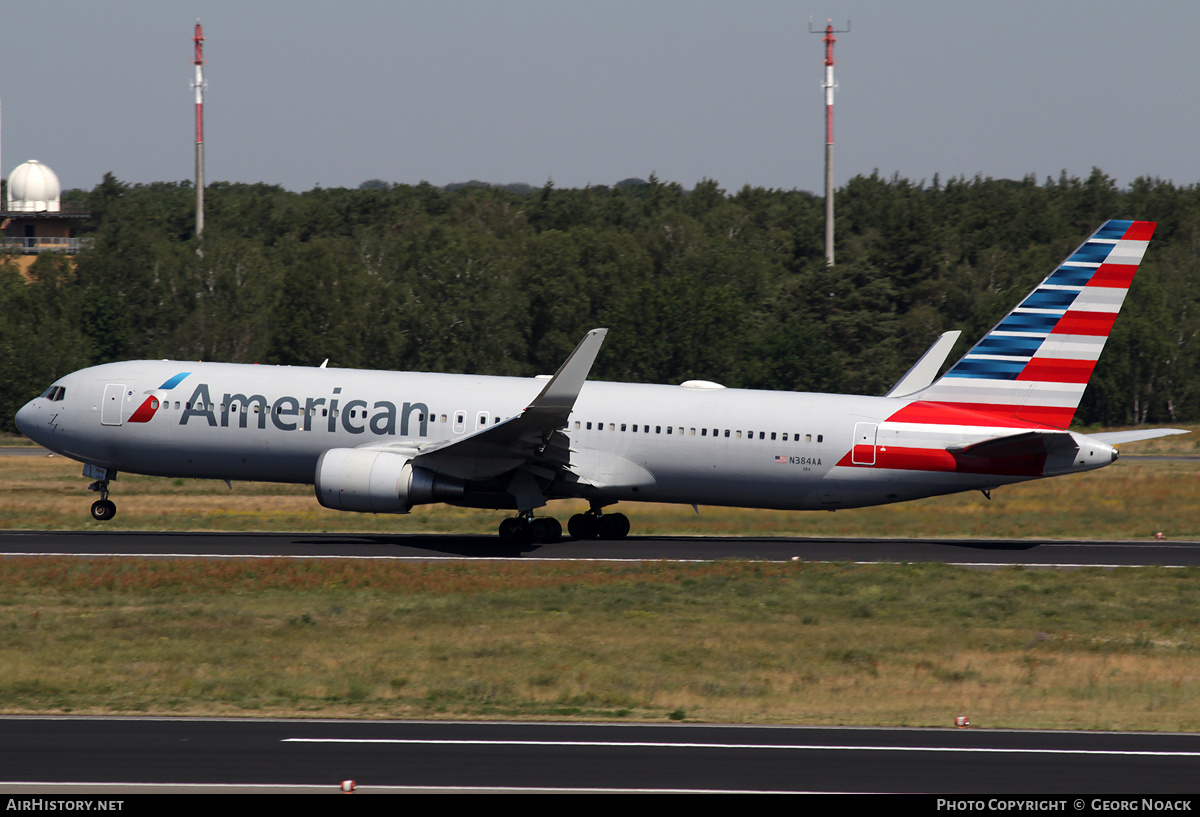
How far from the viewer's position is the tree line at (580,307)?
77.4 metres

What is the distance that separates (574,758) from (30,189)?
388ft

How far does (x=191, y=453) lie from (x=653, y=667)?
729 inches

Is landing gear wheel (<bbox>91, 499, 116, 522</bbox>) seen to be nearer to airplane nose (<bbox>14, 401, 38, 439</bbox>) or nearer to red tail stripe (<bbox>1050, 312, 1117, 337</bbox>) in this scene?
airplane nose (<bbox>14, 401, 38, 439</bbox>)

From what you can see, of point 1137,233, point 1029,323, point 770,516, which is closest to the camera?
point 1137,233

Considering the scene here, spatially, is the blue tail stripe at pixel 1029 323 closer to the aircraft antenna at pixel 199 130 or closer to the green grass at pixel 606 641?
the green grass at pixel 606 641

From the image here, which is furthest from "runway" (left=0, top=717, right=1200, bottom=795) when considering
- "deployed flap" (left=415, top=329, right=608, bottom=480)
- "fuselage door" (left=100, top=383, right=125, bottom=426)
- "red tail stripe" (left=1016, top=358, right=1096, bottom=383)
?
"fuselage door" (left=100, top=383, right=125, bottom=426)

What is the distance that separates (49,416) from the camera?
35.0 meters

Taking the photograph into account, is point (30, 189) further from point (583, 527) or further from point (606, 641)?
point (606, 641)

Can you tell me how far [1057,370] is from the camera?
105 feet

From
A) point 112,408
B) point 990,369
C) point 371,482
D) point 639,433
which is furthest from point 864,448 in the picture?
point 112,408

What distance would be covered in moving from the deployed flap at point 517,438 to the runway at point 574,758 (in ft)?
46.5

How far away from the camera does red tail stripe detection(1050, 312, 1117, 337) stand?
31.8 metres

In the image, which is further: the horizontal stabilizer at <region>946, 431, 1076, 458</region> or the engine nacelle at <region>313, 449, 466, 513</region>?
the engine nacelle at <region>313, 449, 466, 513</region>

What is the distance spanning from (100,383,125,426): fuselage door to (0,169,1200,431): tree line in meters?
43.6
